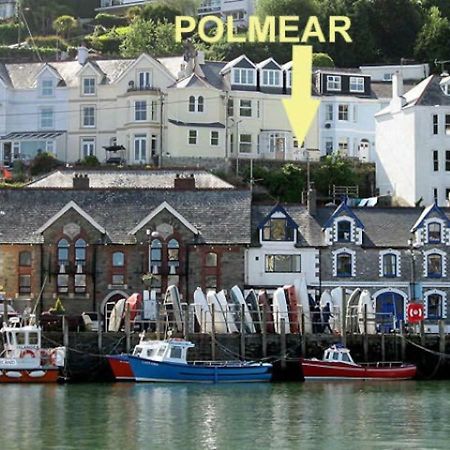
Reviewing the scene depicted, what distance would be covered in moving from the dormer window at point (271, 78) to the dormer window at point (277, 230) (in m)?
26.5

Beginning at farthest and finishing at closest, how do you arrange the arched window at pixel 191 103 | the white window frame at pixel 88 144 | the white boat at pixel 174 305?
the white window frame at pixel 88 144
the arched window at pixel 191 103
the white boat at pixel 174 305

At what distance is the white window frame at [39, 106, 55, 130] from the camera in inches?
4264

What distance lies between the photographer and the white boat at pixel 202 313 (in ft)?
246

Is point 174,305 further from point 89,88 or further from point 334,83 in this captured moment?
point 334,83

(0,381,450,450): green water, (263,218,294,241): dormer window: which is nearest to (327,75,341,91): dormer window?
(263,218,294,241): dormer window

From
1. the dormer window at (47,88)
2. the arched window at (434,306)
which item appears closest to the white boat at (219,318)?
the arched window at (434,306)

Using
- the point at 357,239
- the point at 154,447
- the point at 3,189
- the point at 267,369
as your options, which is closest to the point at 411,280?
the point at 357,239

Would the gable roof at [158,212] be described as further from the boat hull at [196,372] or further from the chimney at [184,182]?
the boat hull at [196,372]

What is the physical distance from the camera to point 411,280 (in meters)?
82.2

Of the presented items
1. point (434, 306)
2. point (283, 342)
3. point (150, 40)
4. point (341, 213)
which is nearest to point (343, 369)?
point (283, 342)

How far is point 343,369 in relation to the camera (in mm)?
72188

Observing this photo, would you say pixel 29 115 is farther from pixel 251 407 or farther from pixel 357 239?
pixel 251 407

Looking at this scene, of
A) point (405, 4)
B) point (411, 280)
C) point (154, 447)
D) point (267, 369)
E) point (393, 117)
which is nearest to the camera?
point (154, 447)

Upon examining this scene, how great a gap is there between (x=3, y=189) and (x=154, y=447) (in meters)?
33.5
